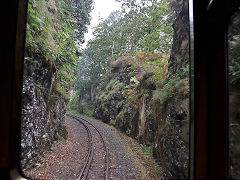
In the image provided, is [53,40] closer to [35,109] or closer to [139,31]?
[35,109]

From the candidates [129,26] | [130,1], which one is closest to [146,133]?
[129,26]

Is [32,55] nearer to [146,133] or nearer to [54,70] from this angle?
[54,70]

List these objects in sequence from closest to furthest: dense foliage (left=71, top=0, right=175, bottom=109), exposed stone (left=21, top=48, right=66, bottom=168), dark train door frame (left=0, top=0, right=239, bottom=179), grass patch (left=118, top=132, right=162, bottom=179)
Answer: dark train door frame (left=0, top=0, right=239, bottom=179)
exposed stone (left=21, top=48, right=66, bottom=168)
grass patch (left=118, top=132, right=162, bottom=179)
dense foliage (left=71, top=0, right=175, bottom=109)

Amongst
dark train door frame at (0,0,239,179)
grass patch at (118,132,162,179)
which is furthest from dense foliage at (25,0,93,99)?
grass patch at (118,132,162,179)

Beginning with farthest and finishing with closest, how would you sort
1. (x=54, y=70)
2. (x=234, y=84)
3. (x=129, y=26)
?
(x=129, y=26)
(x=54, y=70)
(x=234, y=84)

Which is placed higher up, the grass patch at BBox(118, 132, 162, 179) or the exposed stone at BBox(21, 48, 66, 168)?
the exposed stone at BBox(21, 48, 66, 168)

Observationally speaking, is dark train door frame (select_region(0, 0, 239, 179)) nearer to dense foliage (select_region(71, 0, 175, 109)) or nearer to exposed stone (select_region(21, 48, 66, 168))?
exposed stone (select_region(21, 48, 66, 168))

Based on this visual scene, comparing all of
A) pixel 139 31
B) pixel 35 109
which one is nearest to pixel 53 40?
pixel 35 109

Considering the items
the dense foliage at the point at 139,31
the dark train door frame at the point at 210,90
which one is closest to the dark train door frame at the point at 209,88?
the dark train door frame at the point at 210,90

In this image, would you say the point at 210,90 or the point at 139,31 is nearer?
the point at 210,90

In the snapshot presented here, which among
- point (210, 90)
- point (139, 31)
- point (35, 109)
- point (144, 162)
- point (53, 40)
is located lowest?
point (144, 162)

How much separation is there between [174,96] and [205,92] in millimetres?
3465

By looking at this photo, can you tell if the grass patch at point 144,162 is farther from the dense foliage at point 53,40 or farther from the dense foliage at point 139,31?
the dense foliage at point 53,40

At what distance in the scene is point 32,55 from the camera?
5125 millimetres
